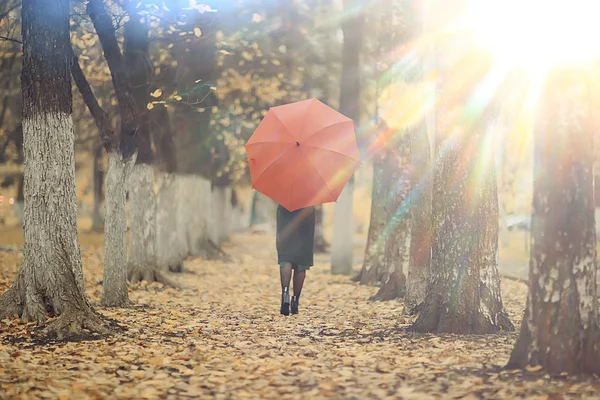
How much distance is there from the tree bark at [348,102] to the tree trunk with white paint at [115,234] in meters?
7.88

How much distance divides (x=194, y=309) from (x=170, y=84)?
541 cm

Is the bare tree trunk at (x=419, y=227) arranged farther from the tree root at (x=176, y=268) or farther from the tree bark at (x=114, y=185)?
the tree root at (x=176, y=268)

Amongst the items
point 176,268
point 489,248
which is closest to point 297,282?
point 489,248

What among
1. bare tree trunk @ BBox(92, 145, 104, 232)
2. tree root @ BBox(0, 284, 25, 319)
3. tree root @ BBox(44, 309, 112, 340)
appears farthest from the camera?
bare tree trunk @ BBox(92, 145, 104, 232)

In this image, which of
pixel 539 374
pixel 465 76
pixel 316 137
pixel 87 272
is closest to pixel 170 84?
pixel 87 272

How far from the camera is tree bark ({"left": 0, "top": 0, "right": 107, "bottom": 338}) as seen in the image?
8141mm

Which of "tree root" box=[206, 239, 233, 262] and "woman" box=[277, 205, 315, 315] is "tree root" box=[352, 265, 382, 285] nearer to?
"woman" box=[277, 205, 315, 315]

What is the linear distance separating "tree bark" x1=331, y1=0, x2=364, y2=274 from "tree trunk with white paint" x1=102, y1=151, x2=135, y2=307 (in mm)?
7881

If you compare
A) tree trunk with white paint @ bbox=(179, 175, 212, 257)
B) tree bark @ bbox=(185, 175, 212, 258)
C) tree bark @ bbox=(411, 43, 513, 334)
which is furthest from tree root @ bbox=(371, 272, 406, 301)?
tree bark @ bbox=(185, 175, 212, 258)

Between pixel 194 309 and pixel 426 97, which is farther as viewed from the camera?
pixel 426 97

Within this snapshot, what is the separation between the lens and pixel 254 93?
2019 cm

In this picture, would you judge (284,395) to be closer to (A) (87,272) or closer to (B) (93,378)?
(B) (93,378)

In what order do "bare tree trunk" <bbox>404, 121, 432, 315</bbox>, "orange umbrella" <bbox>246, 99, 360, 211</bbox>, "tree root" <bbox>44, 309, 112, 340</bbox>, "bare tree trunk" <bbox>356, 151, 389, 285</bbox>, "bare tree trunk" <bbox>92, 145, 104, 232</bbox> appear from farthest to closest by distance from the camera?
1. "bare tree trunk" <bbox>92, 145, 104, 232</bbox>
2. "bare tree trunk" <bbox>356, 151, 389, 285</bbox>
3. "bare tree trunk" <bbox>404, 121, 432, 315</bbox>
4. "orange umbrella" <bbox>246, 99, 360, 211</bbox>
5. "tree root" <bbox>44, 309, 112, 340</bbox>

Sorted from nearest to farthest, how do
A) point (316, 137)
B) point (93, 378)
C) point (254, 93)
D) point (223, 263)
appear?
point (93, 378)
point (316, 137)
point (254, 93)
point (223, 263)
